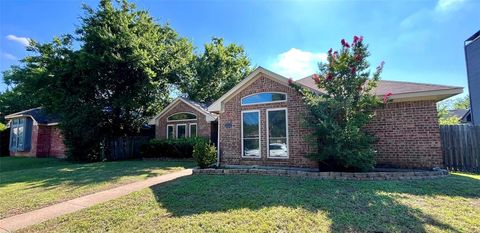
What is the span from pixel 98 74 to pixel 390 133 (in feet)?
60.2

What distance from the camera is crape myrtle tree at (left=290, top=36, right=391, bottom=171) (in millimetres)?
7914

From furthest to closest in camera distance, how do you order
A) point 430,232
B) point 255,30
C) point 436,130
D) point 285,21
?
point 255,30, point 285,21, point 436,130, point 430,232

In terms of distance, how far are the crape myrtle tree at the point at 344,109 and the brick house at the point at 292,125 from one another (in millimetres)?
840

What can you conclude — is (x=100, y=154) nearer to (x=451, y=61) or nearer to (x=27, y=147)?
(x=27, y=147)

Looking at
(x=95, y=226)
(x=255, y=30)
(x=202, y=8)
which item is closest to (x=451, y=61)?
(x=255, y=30)

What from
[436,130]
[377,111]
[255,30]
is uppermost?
[255,30]

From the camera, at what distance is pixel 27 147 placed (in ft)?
75.1

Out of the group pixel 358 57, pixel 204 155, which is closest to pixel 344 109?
pixel 358 57

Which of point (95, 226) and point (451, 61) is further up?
point (451, 61)

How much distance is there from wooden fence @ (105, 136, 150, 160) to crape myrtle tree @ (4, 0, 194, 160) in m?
0.67

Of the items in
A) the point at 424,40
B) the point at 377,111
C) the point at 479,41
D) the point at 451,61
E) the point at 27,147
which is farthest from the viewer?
the point at 27,147

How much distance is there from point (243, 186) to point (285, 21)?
8.71 meters

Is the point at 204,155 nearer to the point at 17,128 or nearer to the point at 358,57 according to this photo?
the point at 358,57

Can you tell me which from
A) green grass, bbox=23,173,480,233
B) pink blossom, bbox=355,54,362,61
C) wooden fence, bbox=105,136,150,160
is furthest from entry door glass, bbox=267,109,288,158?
wooden fence, bbox=105,136,150,160
